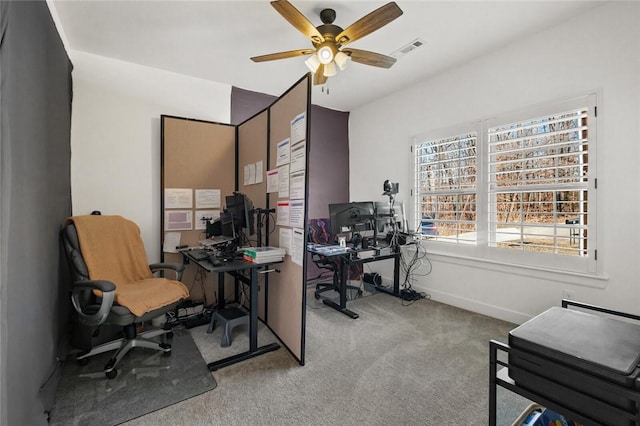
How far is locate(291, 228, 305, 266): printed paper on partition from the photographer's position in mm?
2205

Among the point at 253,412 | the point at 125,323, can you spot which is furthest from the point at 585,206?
the point at 125,323

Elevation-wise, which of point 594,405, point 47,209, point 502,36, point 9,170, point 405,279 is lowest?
point 405,279

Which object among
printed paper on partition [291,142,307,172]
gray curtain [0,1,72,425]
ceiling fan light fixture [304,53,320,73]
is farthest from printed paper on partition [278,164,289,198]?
gray curtain [0,1,72,425]

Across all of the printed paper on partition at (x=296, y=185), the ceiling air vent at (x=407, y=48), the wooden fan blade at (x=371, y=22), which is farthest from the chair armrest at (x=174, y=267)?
the ceiling air vent at (x=407, y=48)

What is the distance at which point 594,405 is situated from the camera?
2.55 ft

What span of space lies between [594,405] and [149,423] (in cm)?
210

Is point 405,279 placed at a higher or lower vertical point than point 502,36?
lower

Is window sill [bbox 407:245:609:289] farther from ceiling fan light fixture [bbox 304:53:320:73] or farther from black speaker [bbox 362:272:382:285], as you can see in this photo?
ceiling fan light fixture [bbox 304:53:320:73]

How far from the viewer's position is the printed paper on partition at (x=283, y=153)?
95.6 inches

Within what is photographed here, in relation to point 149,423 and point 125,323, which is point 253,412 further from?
point 125,323

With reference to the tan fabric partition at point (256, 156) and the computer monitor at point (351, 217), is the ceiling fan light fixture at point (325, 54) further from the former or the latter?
the computer monitor at point (351, 217)

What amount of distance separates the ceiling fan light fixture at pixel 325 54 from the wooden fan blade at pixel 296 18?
69mm

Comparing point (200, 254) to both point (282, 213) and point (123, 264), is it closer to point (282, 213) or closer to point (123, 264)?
point (123, 264)

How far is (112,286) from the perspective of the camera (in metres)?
1.95
